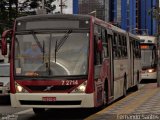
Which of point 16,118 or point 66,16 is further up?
point 66,16

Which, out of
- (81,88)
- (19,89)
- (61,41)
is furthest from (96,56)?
(19,89)

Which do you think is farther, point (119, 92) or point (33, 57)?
point (119, 92)

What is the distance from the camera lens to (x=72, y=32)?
14227 mm

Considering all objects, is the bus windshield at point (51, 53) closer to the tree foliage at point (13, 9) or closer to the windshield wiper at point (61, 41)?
the windshield wiper at point (61, 41)

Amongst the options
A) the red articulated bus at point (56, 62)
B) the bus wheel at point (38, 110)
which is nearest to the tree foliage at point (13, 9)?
the bus wheel at point (38, 110)

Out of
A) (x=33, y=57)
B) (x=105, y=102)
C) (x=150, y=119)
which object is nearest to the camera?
(x=150, y=119)

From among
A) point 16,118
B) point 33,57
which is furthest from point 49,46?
point 16,118

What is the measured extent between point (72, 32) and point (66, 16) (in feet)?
1.71

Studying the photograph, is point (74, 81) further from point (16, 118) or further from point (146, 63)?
point (146, 63)

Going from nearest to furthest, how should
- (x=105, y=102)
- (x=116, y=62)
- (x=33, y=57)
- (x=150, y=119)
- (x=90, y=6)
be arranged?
(x=150, y=119) < (x=33, y=57) < (x=105, y=102) < (x=116, y=62) < (x=90, y=6)

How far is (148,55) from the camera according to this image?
116 ft

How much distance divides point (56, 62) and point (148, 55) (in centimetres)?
2222

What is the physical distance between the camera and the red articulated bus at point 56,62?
13664 mm

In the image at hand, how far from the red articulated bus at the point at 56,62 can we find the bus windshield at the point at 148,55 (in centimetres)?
2067
